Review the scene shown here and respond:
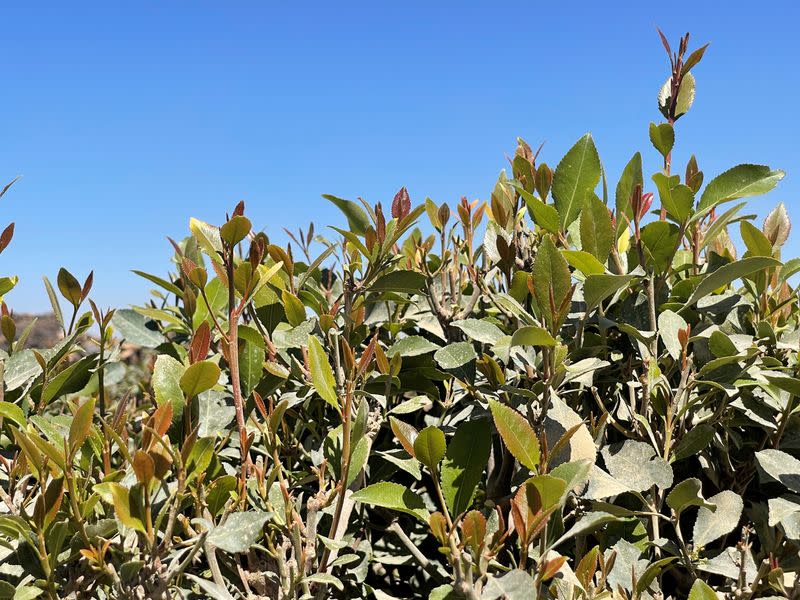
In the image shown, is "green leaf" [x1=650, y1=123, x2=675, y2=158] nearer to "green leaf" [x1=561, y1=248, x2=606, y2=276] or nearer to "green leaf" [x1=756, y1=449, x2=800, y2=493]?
"green leaf" [x1=561, y1=248, x2=606, y2=276]

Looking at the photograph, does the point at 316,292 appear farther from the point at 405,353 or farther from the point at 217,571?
the point at 217,571

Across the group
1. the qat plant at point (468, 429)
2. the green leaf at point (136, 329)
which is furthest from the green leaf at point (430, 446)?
the green leaf at point (136, 329)

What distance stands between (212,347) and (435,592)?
116 cm

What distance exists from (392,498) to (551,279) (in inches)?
21.4

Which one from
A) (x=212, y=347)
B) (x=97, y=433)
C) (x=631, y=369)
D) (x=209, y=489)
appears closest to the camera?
(x=209, y=489)

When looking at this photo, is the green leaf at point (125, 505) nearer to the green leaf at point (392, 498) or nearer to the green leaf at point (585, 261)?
the green leaf at point (392, 498)

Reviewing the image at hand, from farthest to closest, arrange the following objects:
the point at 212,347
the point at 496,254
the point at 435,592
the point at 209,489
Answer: the point at 212,347 → the point at 496,254 → the point at 209,489 → the point at 435,592

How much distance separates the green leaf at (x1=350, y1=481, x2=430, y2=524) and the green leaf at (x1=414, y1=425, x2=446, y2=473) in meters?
0.08

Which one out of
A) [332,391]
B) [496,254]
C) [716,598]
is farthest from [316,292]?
[716,598]

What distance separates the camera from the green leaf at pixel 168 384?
1392mm

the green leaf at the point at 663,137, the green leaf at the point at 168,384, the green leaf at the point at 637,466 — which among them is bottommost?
the green leaf at the point at 637,466

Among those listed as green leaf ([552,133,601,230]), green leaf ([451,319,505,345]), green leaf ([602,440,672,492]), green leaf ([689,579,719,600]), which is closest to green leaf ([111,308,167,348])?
green leaf ([451,319,505,345])

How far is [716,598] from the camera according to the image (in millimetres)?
1303

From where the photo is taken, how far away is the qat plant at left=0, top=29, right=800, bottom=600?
129 centimetres
